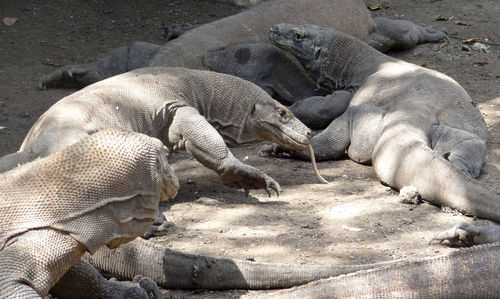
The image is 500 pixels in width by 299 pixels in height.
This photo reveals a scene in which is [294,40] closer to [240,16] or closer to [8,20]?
[240,16]

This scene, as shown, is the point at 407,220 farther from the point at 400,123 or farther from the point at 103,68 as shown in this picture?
the point at 103,68

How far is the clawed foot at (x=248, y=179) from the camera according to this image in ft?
20.2

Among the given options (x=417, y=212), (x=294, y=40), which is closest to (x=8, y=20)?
(x=294, y=40)

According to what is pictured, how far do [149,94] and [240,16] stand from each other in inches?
119

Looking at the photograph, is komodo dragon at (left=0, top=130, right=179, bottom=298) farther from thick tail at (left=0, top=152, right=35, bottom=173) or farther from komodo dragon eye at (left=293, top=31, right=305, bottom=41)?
komodo dragon eye at (left=293, top=31, right=305, bottom=41)

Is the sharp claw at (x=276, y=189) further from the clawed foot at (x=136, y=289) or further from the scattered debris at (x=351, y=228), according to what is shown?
the clawed foot at (x=136, y=289)

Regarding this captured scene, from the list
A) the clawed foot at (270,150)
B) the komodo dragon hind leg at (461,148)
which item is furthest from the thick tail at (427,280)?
the clawed foot at (270,150)

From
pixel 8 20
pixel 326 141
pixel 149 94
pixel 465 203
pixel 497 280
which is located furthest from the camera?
pixel 8 20

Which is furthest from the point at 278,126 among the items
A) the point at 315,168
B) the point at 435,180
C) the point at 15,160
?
the point at 15,160

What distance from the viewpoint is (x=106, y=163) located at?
12.4 ft

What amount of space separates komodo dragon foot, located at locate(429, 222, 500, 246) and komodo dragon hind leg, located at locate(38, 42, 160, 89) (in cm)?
422

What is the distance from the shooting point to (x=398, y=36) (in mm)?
9672

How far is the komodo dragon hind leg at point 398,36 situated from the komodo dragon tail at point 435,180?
126 inches

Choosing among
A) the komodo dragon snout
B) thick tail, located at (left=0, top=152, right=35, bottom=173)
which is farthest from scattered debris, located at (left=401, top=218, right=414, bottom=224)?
thick tail, located at (left=0, top=152, right=35, bottom=173)
